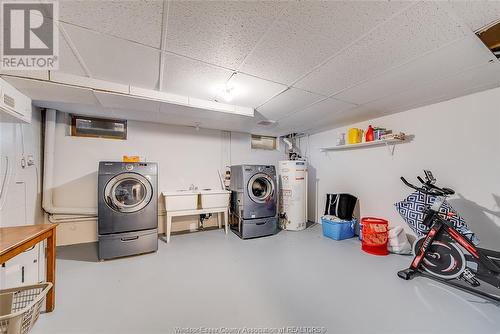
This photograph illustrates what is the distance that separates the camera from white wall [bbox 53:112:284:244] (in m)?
3.17

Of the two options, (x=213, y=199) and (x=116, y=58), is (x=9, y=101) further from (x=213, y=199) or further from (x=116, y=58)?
(x=213, y=199)

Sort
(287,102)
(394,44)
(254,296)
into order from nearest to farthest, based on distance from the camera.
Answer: (394,44), (254,296), (287,102)

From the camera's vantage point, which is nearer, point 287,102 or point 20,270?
point 20,270

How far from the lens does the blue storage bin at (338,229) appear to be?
3420 millimetres

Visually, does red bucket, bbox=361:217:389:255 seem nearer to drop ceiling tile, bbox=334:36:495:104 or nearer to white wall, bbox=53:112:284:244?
drop ceiling tile, bbox=334:36:495:104

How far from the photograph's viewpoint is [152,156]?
148 inches

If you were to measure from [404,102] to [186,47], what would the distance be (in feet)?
9.59

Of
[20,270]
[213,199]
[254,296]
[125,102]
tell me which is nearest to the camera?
[20,270]

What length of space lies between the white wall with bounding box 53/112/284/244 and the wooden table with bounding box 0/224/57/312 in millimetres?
1870

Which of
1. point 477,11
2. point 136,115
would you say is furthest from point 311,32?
point 136,115

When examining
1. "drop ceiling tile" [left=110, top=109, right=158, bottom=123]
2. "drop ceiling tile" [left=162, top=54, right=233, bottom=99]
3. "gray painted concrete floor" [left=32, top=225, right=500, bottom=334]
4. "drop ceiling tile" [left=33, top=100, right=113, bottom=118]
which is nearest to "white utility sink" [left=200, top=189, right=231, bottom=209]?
"gray painted concrete floor" [left=32, top=225, right=500, bottom=334]

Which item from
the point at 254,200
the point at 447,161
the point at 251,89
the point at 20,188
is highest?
the point at 251,89

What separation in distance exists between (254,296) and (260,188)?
7.60 ft

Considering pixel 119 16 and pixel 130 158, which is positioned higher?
pixel 119 16
